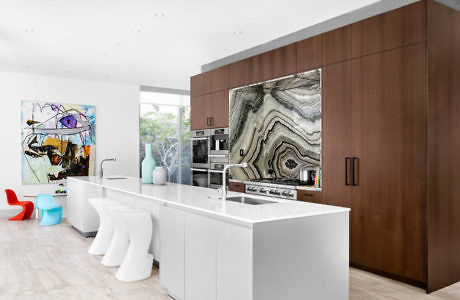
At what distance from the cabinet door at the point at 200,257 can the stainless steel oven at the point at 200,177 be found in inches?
130

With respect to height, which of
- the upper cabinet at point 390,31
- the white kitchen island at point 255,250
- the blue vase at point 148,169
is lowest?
the white kitchen island at point 255,250

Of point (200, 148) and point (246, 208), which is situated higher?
point (200, 148)

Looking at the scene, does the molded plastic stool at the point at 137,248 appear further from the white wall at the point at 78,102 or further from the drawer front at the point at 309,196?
the white wall at the point at 78,102

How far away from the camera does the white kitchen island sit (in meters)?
2.19

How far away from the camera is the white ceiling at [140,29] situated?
3873mm

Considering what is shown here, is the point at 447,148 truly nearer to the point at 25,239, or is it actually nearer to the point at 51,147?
the point at 25,239

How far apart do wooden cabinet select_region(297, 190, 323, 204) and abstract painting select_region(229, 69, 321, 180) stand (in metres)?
0.67

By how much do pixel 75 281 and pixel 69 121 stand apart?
15.9ft

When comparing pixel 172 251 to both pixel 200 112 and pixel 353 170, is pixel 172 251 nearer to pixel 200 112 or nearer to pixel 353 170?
pixel 353 170

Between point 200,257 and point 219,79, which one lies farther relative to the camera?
point 219,79

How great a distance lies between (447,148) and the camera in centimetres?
337

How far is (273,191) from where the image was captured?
4773 millimetres

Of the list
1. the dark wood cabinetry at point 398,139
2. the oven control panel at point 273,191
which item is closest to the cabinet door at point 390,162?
the dark wood cabinetry at point 398,139

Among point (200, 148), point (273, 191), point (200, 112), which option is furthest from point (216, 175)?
point (273, 191)
